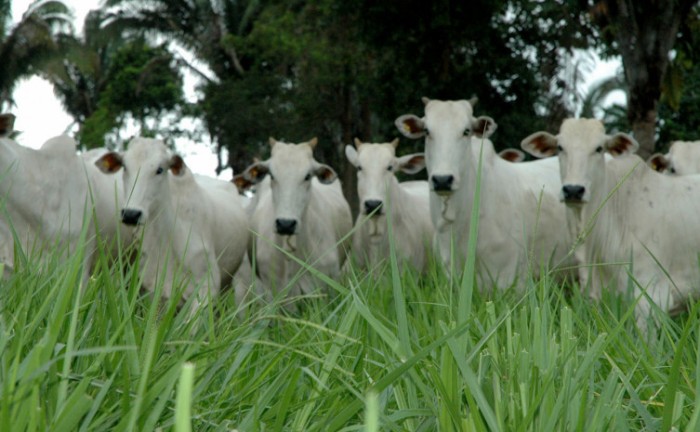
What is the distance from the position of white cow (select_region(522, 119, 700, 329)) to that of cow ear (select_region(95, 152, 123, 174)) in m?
2.88

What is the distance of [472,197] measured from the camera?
7.52 m

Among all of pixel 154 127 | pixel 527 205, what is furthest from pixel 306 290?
pixel 154 127

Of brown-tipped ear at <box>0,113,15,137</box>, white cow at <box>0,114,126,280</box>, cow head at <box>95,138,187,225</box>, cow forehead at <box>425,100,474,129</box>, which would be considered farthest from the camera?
cow forehead at <box>425,100,474,129</box>

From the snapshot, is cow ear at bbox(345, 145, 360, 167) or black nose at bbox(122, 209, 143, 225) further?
cow ear at bbox(345, 145, 360, 167)

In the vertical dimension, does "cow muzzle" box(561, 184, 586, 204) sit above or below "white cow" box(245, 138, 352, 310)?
above

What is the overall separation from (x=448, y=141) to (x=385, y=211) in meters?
0.94

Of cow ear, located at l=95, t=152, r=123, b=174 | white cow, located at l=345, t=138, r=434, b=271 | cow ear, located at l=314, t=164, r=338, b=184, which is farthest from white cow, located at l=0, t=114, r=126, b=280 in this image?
white cow, located at l=345, t=138, r=434, b=271

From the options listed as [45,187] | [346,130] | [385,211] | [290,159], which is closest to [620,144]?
[385,211]

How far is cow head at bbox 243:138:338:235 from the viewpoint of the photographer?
755 cm

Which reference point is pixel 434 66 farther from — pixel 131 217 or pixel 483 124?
pixel 131 217

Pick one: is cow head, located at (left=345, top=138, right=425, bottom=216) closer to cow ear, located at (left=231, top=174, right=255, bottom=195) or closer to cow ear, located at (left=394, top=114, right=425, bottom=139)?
cow ear, located at (left=394, top=114, right=425, bottom=139)

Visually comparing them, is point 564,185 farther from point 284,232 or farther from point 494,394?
point 494,394

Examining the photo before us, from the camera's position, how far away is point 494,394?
199 cm

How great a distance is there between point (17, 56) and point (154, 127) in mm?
7359
